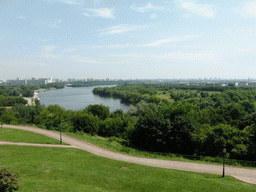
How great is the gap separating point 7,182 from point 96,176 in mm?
6373

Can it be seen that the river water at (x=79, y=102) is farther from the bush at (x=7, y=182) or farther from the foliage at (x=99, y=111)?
the bush at (x=7, y=182)

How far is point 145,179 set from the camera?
1413cm

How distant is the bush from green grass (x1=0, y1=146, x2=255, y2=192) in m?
0.65

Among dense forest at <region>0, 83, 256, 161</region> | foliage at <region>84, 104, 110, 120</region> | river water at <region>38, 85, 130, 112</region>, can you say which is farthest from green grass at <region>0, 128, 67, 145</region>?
river water at <region>38, 85, 130, 112</region>

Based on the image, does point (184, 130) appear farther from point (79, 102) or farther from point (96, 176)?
point (79, 102)

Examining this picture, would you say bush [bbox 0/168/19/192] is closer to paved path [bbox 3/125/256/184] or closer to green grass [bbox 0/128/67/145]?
paved path [bbox 3/125/256/184]

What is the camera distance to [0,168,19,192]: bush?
33.0ft

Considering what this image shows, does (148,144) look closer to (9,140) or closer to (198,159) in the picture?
(198,159)

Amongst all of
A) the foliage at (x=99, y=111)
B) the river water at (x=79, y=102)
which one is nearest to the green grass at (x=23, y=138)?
the foliage at (x=99, y=111)

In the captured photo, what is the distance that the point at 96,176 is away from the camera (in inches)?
568

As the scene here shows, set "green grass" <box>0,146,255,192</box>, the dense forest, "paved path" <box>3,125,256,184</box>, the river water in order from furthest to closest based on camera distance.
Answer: the river water
the dense forest
"paved path" <box>3,125,256,184</box>
"green grass" <box>0,146,255,192</box>

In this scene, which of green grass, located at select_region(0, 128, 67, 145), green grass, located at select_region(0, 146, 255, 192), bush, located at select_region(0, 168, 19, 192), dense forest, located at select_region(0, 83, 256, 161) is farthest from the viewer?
green grass, located at select_region(0, 128, 67, 145)

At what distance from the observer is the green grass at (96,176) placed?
12703mm

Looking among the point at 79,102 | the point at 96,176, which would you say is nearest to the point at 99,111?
the point at 96,176
